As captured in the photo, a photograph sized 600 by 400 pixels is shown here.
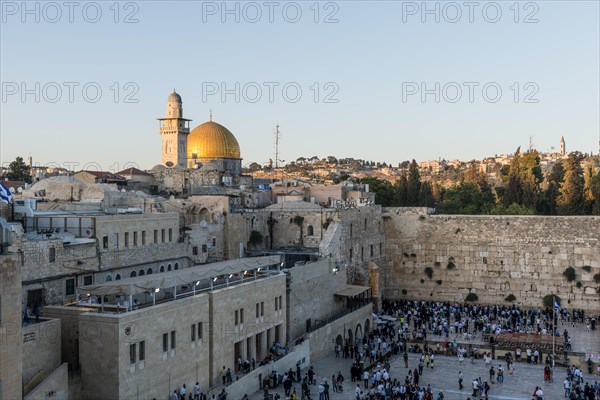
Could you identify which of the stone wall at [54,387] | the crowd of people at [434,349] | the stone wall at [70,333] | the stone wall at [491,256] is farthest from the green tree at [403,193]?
the stone wall at [54,387]

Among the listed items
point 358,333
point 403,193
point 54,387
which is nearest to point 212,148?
point 403,193

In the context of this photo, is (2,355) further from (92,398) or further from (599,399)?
(599,399)

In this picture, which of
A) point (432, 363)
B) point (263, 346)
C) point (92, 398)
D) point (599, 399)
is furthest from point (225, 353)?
point (599, 399)

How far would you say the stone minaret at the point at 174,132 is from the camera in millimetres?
64125

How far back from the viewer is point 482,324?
36.4m

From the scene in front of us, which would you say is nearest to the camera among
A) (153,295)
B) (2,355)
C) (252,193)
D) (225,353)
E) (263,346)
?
(2,355)

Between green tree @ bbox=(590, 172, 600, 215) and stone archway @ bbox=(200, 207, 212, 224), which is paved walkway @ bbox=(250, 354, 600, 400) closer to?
stone archway @ bbox=(200, 207, 212, 224)

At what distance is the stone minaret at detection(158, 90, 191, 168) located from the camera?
2525 inches

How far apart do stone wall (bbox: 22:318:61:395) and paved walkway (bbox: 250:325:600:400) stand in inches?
301

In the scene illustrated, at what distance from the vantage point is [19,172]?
6831 cm

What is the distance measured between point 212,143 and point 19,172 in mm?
22976

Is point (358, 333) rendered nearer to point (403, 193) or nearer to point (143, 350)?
point (143, 350)

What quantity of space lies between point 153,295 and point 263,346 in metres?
7.47

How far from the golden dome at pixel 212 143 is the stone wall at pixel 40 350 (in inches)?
1566
